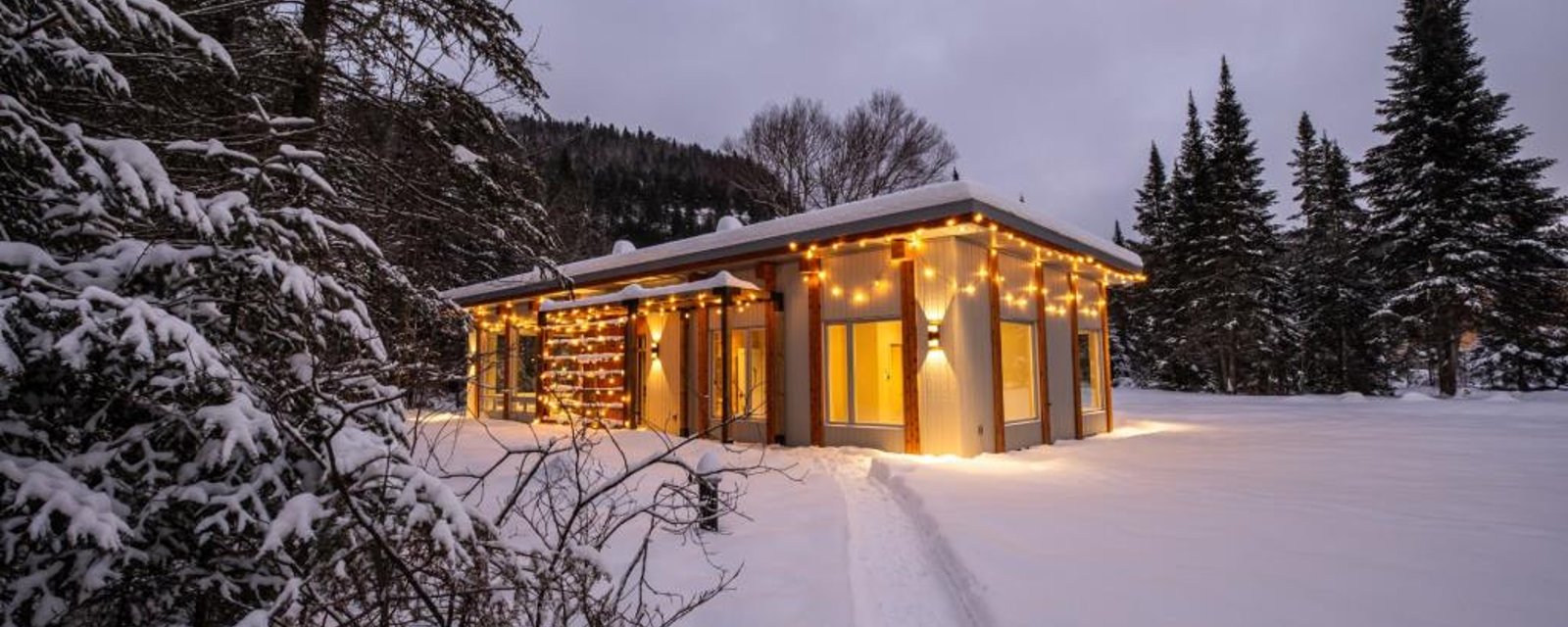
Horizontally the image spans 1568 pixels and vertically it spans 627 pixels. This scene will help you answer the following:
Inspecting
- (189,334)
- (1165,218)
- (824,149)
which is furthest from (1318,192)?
(189,334)

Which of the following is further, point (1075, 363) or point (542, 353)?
point (542, 353)

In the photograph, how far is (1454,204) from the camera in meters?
17.8

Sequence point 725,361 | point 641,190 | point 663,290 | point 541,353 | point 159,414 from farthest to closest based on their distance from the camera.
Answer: point 641,190 < point 541,353 < point 663,290 < point 725,361 < point 159,414

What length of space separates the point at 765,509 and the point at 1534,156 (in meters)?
23.6

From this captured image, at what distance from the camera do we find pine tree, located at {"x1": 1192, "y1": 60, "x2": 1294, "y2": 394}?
2211 cm

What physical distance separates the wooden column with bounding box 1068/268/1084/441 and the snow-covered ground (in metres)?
2.47

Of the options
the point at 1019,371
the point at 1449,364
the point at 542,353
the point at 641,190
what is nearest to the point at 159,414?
the point at 1019,371

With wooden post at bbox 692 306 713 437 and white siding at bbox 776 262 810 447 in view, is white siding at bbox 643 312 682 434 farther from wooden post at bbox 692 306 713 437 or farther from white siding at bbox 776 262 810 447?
white siding at bbox 776 262 810 447

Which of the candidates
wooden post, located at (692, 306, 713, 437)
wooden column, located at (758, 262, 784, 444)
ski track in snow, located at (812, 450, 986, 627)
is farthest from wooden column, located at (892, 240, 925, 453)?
wooden post, located at (692, 306, 713, 437)

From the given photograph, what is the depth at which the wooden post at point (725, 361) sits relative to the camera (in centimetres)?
962

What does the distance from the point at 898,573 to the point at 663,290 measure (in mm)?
6905

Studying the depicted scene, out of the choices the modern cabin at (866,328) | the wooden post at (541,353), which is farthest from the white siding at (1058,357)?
the wooden post at (541,353)

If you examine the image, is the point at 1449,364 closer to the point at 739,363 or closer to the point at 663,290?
the point at 739,363

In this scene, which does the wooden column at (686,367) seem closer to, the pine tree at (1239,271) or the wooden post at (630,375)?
the wooden post at (630,375)
